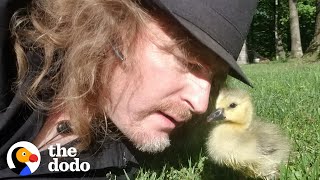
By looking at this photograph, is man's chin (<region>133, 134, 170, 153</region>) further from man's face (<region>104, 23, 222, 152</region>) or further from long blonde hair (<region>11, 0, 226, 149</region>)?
long blonde hair (<region>11, 0, 226, 149</region>)

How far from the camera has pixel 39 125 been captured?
5.67ft

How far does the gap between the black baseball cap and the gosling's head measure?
1.51 feet

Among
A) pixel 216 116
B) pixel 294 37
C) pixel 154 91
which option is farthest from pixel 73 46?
pixel 294 37

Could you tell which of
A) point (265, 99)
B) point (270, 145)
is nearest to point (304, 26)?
point (265, 99)

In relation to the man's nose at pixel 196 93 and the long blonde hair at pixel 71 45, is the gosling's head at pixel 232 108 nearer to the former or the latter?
the man's nose at pixel 196 93

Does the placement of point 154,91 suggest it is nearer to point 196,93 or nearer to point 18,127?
point 196,93

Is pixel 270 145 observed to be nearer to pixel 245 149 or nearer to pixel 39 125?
pixel 245 149

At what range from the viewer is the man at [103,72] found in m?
1.58

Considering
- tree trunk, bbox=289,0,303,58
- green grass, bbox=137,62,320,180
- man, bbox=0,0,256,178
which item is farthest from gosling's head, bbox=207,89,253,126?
tree trunk, bbox=289,0,303,58

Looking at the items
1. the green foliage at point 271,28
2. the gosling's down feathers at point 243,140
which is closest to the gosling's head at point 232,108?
the gosling's down feathers at point 243,140

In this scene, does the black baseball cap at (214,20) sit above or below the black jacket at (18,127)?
above

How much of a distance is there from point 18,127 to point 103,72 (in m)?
0.36

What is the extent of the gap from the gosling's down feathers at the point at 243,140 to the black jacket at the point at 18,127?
38cm

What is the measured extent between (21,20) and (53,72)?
0.21 metres
